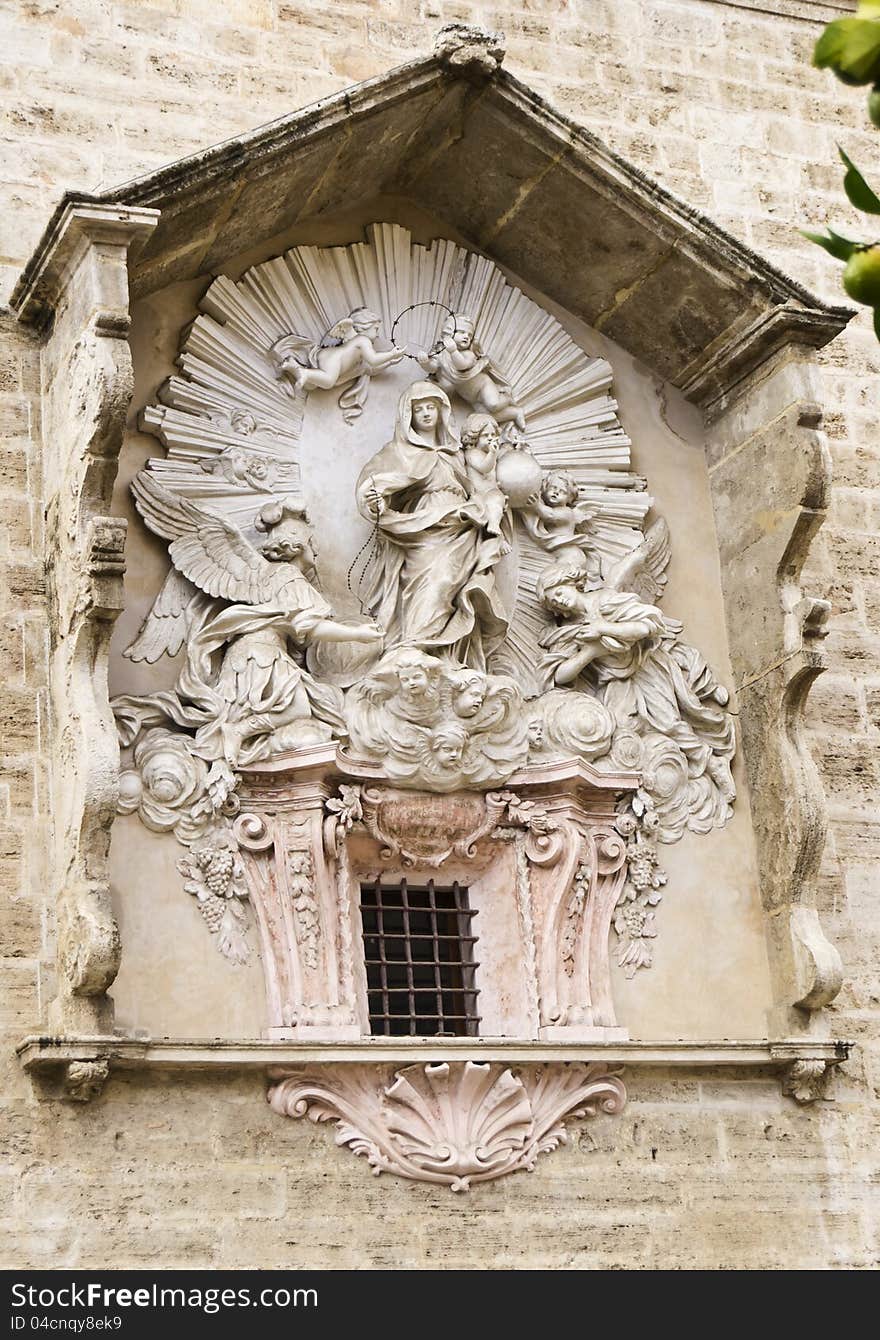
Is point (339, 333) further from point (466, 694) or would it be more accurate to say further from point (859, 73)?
point (859, 73)

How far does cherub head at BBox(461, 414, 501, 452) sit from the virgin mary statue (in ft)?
0.36

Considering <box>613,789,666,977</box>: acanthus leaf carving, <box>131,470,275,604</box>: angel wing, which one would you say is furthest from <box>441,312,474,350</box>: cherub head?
<box>613,789,666,977</box>: acanthus leaf carving

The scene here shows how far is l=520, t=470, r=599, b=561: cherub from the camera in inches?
230

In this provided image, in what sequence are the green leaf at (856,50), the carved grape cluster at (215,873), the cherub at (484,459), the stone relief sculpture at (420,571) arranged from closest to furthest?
the green leaf at (856,50) → the carved grape cluster at (215,873) → the stone relief sculpture at (420,571) → the cherub at (484,459)

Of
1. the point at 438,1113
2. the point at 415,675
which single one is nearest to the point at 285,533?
the point at 415,675

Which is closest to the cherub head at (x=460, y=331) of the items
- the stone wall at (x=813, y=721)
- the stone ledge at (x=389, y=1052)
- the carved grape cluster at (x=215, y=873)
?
the stone wall at (x=813, y=721)

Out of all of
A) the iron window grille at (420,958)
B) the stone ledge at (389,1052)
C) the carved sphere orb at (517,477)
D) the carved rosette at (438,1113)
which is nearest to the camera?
the stone ledge at (389,1052)

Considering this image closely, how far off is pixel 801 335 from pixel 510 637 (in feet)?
4.46

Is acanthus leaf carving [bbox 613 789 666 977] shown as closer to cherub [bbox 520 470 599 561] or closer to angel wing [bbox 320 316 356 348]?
cherub [bbox 520 470 599 561]

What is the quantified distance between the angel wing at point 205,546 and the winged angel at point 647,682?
0.95 meters

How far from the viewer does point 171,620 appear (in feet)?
17.5

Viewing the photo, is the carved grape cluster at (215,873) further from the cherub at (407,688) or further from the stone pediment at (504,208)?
the stone pediment at (504,208)

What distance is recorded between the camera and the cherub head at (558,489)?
5875mm

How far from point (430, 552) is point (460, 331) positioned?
2.73 feet
